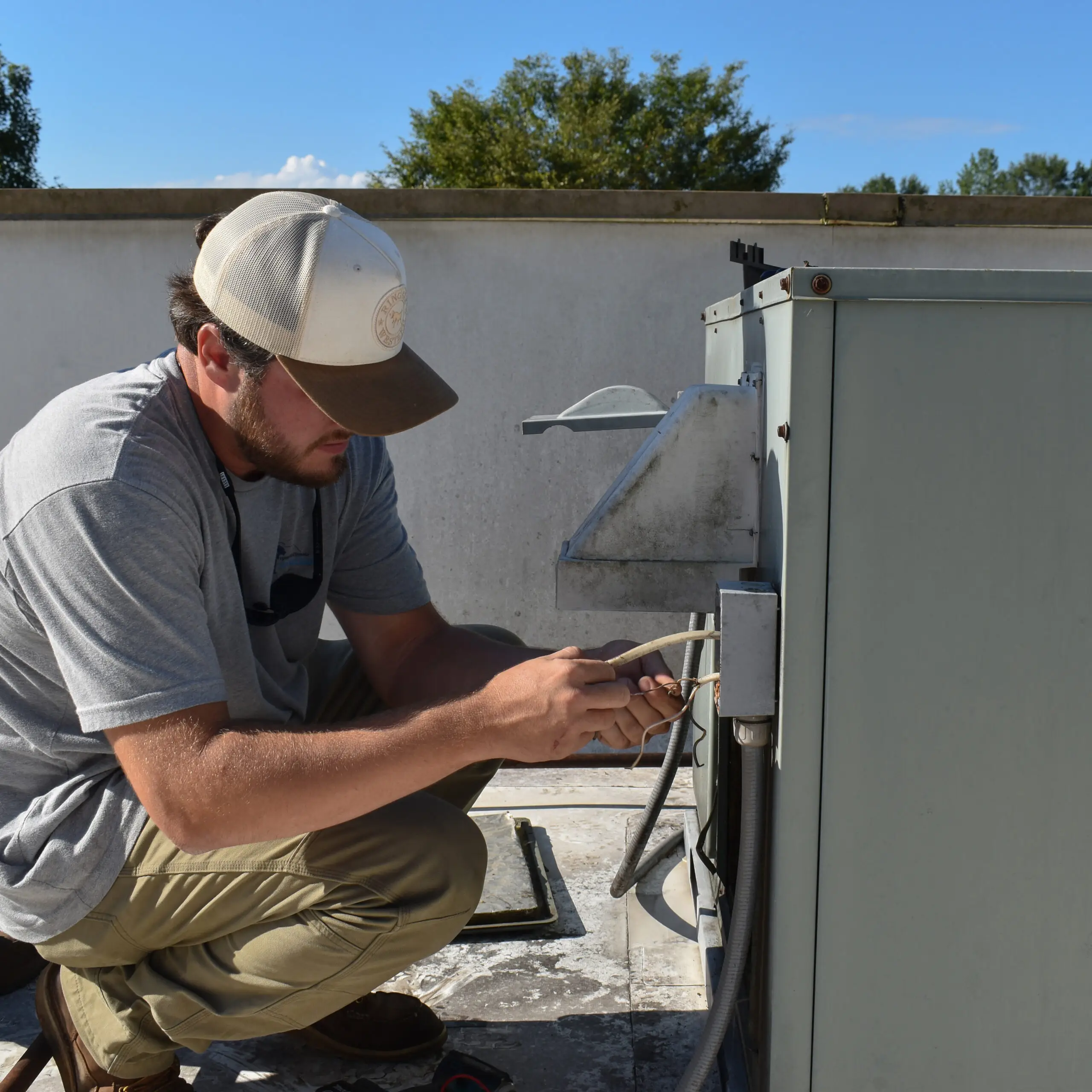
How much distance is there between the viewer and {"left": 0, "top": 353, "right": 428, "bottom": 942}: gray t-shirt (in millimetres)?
1333

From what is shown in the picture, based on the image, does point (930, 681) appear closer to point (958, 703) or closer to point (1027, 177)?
point (958, 703)

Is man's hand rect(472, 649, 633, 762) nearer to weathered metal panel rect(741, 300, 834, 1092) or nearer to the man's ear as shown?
weathered metal panel rect(741, 300, 834, 1092)

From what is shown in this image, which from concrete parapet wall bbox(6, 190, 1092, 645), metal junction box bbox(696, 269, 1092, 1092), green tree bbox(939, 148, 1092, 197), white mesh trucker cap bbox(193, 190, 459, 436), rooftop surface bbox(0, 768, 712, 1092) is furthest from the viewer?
green tree bbox(939, 148, 1092, 197)

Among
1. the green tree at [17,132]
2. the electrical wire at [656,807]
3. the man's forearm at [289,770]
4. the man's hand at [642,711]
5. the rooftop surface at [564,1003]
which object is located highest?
the green tree at [17,132]

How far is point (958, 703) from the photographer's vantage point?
1245 millimetres

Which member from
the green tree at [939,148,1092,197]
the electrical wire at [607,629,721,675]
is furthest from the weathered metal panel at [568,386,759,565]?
the green tree at [939,148,1092,197]

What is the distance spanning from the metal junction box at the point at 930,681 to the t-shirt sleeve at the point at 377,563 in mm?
813

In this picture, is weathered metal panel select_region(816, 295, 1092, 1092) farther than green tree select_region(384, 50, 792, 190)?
No

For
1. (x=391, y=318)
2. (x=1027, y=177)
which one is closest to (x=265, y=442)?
(x=391, y=318)

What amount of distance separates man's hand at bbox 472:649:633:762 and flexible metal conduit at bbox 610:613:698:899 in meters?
0.57

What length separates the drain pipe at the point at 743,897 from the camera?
1312mm

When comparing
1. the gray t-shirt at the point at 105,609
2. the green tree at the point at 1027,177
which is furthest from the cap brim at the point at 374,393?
the green tree at the point at 1027,177

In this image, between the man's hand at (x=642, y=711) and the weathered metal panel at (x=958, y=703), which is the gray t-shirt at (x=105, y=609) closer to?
the man's hand at (x=642, y=711)

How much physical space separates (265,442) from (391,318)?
255 millimetres
